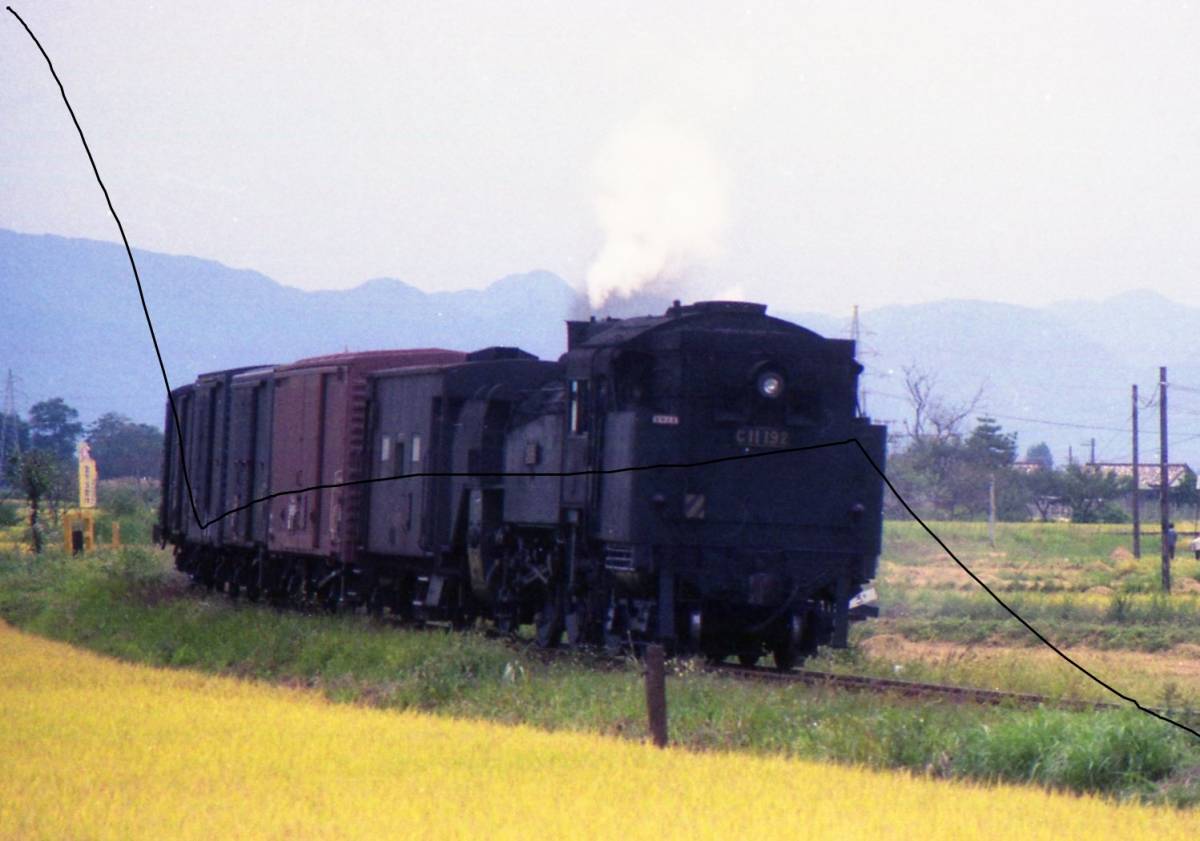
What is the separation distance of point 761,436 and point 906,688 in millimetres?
3372

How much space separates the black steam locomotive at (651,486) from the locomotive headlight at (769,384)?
0.07 ft

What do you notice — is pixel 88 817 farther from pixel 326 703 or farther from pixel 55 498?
pixel 55 498

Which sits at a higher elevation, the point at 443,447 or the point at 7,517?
the point at 443,447

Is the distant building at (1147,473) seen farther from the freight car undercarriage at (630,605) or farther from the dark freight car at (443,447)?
the freight car undercarriage at (630,605)

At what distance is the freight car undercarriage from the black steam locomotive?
1.1 inches

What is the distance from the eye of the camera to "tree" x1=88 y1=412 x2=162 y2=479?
105 meters

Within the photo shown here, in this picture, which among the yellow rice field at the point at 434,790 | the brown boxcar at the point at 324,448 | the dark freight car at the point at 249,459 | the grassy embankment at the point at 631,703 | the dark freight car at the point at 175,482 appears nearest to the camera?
the yellow rice field at the point at 434,790

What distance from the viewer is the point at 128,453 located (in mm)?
104750

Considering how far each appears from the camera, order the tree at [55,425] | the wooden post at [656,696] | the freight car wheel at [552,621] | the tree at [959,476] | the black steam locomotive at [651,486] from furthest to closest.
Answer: the tree at [959,476]
the tree at [55,425]
the freight car wheel at [552,621]
the black steam locomotive at [651,486]
the wooden post at [656,696]

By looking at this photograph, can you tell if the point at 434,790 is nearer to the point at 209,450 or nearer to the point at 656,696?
the point at 656,696

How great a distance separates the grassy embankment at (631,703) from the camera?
12.9 m

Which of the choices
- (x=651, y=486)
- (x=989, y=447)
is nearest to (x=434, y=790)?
(x=651, y=486)

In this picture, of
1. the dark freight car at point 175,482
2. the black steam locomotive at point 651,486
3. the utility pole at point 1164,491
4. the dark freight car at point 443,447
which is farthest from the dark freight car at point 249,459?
the utility pole at point 1164,491

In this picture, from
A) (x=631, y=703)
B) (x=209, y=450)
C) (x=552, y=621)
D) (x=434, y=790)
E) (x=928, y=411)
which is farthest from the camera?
(x=928, y=411)
